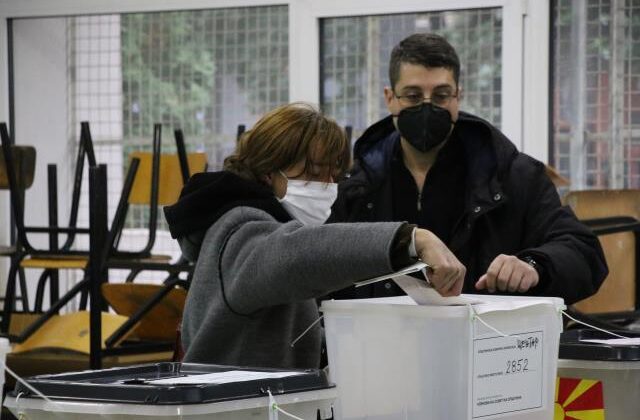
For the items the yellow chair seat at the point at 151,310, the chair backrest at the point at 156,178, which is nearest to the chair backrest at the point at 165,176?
the chair backrest at the point at 156,178

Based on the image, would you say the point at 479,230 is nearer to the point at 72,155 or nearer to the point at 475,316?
the point at 475,316

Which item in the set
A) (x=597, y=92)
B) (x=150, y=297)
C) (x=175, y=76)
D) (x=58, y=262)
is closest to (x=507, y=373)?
(x=150, y=297)

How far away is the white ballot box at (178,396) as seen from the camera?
1236 millimetres

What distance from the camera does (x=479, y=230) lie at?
2.24 meters

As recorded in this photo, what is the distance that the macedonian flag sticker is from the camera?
169cm

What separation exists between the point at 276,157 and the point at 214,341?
303mm

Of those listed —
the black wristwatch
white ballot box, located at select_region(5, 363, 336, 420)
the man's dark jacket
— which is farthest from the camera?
the man's dark jacket

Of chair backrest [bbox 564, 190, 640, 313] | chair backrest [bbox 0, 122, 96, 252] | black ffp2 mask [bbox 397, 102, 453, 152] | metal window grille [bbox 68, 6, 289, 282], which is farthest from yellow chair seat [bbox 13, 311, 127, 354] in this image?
black ffp2 mask [bbox 397, 102, 453, 152]

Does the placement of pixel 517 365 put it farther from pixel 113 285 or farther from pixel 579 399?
pixel 113 285

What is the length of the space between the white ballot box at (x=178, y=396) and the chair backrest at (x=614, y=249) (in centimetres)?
271

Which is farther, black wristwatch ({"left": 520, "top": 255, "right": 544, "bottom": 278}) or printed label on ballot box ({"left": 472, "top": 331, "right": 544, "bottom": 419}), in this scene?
black wristwatch ({"left": 520, "top": 255, "right": 544, "bottom": 278})

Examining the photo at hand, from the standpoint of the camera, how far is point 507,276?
180 centimetres

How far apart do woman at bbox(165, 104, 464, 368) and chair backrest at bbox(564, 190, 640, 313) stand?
2242 mm

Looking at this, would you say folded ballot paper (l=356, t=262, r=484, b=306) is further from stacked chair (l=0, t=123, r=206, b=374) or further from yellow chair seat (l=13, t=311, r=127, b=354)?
yellow chair seat (l=13, t=311, r=127, b=354)
